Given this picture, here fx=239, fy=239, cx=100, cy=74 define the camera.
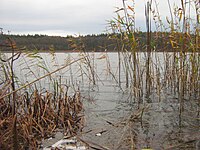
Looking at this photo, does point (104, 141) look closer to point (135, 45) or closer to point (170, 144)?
point (170, 144)

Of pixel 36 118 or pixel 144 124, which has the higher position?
pixel 36 118

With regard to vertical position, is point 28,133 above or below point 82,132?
above

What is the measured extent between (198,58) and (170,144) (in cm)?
194

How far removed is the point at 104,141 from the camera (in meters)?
3.14

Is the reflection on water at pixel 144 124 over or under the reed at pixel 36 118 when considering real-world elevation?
under

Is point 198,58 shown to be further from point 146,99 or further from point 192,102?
point 146,99

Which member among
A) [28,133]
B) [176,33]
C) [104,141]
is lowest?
[104,141]

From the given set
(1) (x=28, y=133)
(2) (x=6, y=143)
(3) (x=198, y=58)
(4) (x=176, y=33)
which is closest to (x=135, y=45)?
(4) (x=176, y=33)

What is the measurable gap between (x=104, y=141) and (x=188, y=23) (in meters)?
2.80

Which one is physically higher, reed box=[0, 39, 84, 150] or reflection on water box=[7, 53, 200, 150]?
reed box=[0, 39, 84, 150]

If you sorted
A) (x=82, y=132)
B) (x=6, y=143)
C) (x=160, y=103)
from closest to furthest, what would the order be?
(x=6, y=143), (x=82, y=132), (x=160, y=103)

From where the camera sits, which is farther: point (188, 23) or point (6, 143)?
point (188, 23)

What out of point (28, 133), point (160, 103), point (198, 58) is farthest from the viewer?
point (160, 103)

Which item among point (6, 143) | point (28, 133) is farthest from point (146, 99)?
point (6, 143)
